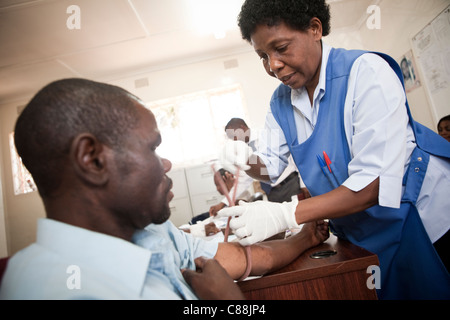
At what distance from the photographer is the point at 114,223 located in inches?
28.1

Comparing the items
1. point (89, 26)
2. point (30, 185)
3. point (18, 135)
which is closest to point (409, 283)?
point (18, 135)

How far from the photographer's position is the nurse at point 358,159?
0.95 metres

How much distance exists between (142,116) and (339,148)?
753 millimetres

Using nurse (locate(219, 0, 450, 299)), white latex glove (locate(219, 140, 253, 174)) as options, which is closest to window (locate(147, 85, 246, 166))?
white latex glove (locate(219, 140, 253, 174))

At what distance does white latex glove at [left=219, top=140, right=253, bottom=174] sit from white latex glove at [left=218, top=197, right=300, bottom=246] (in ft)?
0.59

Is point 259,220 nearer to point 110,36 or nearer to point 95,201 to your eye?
point 95,201

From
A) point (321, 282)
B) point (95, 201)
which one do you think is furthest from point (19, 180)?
point (321, 282)

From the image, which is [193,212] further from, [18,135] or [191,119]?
[18,135]

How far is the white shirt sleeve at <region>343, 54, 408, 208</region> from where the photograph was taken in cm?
93

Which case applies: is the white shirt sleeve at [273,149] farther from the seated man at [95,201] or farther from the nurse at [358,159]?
the seated man at [95,201]

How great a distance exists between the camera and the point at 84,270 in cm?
56

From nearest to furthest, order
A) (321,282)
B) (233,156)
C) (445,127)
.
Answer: (321,282) < (233,156) < (445,127)

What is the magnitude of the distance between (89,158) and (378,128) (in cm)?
89

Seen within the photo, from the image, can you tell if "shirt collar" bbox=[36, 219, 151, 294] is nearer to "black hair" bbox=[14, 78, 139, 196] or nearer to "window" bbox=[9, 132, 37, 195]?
"black hair" bbox=[14, 78, 139, 196]
